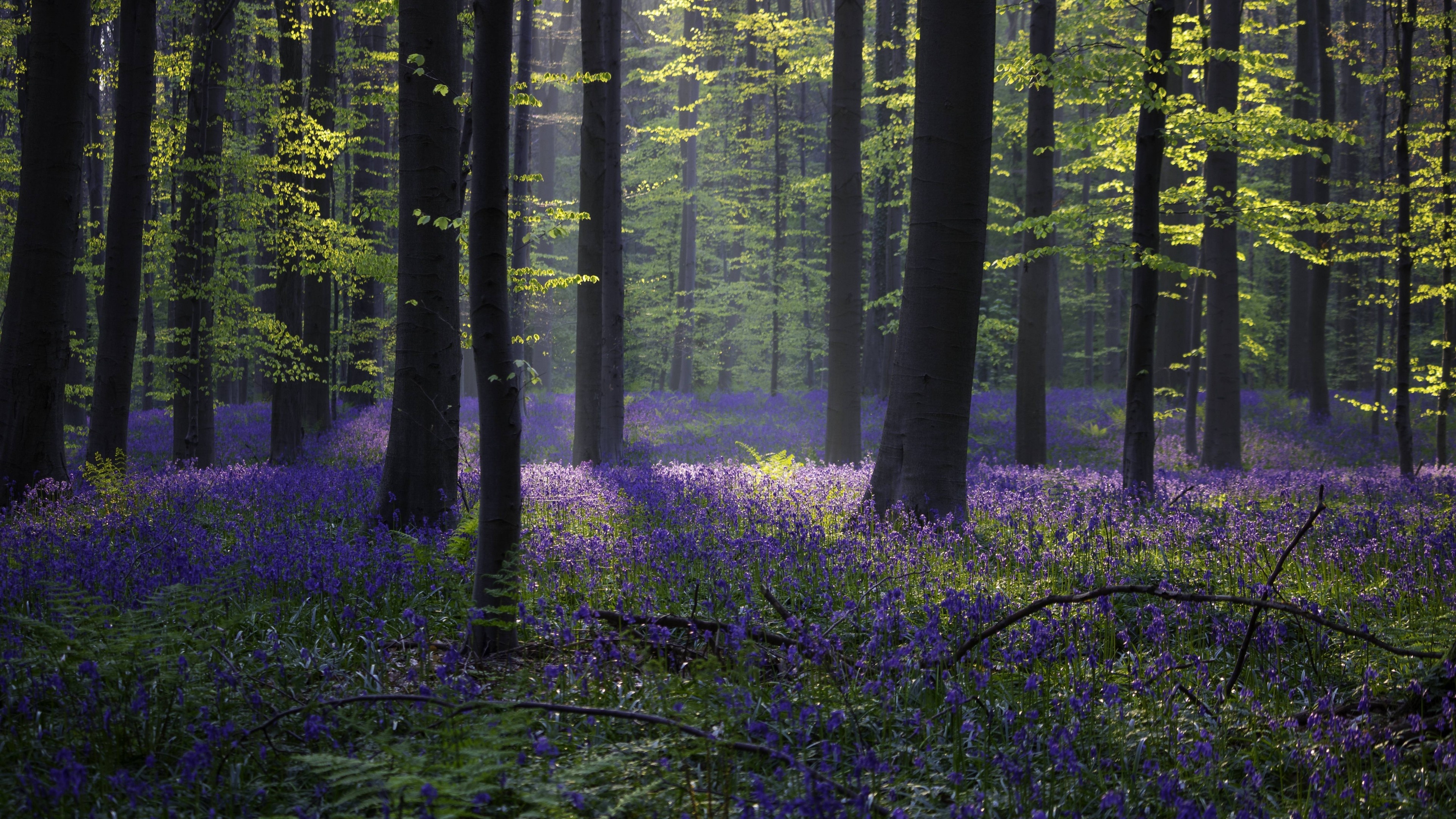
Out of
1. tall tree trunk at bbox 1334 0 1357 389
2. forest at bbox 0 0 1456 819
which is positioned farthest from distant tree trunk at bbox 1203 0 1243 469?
tall tree trunk at bbox 1334 0 1357 389

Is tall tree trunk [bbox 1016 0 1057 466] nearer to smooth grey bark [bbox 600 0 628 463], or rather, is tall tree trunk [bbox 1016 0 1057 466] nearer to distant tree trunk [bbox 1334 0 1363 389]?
smooth grey bark [bbox 600 0 628 463]

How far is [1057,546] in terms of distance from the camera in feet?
18.0

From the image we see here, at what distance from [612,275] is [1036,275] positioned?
6.79 meters

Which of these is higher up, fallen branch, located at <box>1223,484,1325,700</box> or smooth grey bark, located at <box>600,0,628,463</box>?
smooth grey bark, located at <box>600,0,628,463</box>

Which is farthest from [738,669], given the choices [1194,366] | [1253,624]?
[1194,366]

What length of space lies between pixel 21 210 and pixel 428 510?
5.45 meters

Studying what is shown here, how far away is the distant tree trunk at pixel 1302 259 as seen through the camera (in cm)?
1934

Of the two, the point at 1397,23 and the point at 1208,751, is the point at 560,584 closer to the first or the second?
the point at 1208,751

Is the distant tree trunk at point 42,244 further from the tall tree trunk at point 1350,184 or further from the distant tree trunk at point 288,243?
the tall tree trunk at point 1350,184

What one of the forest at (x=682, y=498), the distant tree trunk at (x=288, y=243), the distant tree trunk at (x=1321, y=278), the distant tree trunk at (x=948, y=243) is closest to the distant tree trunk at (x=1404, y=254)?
the forest at (x=682, y=498)

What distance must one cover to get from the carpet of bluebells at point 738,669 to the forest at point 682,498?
0.11 feet

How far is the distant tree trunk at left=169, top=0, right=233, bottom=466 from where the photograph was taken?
36.4 ft

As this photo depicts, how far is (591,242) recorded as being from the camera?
39.2 feet

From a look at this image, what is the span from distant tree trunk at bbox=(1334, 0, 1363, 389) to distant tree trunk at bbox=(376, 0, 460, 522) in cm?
2050
